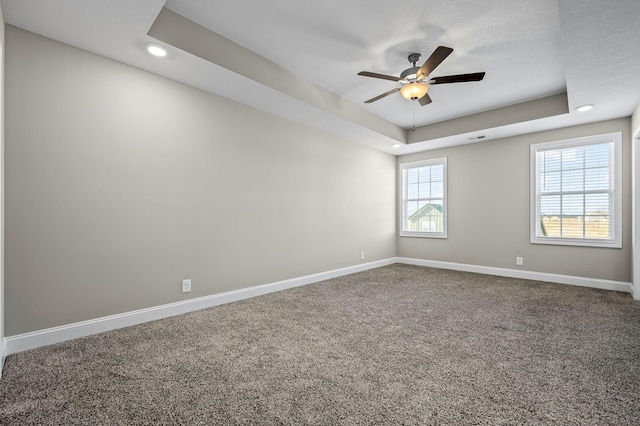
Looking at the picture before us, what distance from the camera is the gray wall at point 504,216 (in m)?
4.12

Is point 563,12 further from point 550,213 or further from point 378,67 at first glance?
point 550,213

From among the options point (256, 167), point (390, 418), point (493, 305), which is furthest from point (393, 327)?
point (256, 167)

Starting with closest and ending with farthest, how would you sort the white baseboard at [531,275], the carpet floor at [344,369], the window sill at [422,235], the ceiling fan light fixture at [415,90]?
the carpet floor at [344,369] → the ceiling fan light fixture at [415,90] → the white baseboard at [531,275] → the window sill at [422,235]

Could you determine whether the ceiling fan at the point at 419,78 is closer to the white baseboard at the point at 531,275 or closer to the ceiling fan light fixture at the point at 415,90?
the ceiling fan light fixture at the point at 415,90

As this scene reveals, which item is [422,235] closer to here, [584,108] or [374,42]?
[584,108]

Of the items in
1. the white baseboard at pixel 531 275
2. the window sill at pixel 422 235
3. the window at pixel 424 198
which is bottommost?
the white baseboard at pixel 531 275

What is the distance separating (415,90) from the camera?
3.05 metres

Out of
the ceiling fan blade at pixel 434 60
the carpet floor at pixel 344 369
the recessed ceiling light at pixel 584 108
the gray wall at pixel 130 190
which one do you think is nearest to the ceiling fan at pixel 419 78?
the ceiling fan blade at pixel 434 60

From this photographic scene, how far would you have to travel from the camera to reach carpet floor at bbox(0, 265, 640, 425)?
149 centimetres

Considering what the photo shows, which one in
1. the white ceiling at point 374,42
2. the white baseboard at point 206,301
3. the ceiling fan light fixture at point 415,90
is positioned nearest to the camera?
the white ceiling at point 374,42

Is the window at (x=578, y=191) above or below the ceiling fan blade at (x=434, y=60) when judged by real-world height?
below

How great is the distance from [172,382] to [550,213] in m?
5.45

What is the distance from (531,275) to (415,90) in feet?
12.2

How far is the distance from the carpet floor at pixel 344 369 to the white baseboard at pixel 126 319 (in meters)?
0.08
